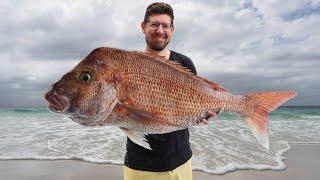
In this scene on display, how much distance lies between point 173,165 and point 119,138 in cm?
879

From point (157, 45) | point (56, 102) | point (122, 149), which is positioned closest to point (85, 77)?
point (56, 102)

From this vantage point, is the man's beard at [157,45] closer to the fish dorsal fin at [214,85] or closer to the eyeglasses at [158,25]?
the eyeglasses at [158,25]

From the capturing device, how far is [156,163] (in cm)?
341

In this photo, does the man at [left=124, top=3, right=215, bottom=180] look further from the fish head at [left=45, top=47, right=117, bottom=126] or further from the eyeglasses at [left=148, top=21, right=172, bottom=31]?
the fish head at [left=45, top=47, right=117, bottom=126]

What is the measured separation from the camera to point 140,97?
103 inches

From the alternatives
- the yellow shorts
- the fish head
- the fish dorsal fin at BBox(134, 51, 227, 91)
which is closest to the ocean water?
the yellow shorts

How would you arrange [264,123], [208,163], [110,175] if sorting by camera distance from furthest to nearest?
1. [208,163]
2. [110,175]
3. [264,123]

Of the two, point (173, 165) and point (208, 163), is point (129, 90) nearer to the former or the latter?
point (173, 165)

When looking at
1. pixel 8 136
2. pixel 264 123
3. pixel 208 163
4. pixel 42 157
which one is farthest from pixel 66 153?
pixel 264 123

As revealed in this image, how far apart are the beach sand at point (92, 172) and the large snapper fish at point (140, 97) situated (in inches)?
185

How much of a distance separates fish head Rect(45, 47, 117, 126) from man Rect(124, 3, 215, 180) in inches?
38.6

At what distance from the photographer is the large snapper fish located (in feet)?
8.17

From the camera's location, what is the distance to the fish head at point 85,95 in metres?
2.45

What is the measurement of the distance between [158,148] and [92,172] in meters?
4.95
